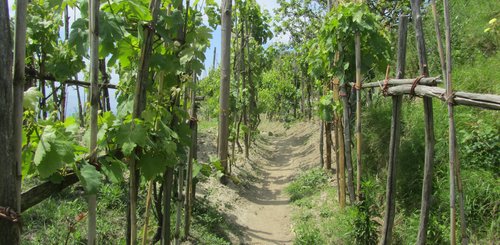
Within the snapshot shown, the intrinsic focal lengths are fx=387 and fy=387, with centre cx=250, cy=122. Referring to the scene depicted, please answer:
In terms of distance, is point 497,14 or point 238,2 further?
point 238,2

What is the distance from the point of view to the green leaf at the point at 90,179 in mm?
1644

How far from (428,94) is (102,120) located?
2202 mm

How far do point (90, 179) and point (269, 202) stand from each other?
20.9ft

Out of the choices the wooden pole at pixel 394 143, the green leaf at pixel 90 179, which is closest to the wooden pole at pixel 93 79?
the green leaf at pixel 90 179

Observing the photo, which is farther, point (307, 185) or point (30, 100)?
point (307, 185)

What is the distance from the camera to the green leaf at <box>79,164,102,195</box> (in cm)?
164

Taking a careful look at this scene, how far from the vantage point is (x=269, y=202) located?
779 cm

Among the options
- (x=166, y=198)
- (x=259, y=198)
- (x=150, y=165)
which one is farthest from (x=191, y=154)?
(x=259, y=198)

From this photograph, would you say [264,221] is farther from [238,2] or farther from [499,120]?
[238,2]

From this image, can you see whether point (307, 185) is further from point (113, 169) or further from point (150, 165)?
point (113, 169)

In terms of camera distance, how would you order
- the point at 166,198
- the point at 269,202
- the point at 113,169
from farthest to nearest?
the point at 269,202 < the point at 166,198 < the point at 113,169

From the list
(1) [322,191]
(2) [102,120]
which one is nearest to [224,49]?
(1) [322,191]

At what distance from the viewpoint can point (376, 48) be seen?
5008mm

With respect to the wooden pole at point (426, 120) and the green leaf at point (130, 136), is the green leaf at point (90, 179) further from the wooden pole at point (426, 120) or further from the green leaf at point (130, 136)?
the wooden pole at point (426, 120)
